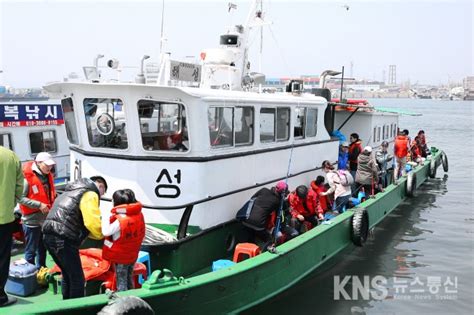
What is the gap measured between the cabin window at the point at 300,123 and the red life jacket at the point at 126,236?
4444mm

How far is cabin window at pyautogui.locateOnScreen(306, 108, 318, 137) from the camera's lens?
30.9ft

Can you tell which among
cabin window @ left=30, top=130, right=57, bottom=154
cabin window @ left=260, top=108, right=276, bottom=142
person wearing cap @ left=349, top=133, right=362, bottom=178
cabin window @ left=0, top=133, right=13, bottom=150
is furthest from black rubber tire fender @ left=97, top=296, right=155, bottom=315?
cabin window @ left=30, top=130, right=57, bottom=154

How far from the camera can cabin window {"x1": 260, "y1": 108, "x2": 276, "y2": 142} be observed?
7.89 m

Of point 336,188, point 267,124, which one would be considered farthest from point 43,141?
point 336,188

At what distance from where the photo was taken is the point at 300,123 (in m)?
9.15

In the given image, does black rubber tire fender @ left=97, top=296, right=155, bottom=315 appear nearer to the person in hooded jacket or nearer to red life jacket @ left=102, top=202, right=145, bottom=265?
red life jacket @ left=102, top=202, right=145, bottom=265

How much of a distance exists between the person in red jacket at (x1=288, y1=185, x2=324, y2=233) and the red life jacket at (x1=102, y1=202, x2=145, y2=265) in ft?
12.1

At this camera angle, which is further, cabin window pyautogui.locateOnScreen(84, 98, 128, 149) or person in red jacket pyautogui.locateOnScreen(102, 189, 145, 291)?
cabin window pyautogui.locateOnScreen(84, 98, 128, 149)

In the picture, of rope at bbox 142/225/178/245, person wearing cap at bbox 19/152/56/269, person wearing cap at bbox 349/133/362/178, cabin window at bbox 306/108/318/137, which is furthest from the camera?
person wearing cap at bbox 349/133/362/178

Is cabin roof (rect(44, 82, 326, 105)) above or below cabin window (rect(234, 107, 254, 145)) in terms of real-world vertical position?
above

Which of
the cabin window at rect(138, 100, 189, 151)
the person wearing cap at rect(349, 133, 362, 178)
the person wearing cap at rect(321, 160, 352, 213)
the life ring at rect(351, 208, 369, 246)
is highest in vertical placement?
the cabin window at rect(138, 100, 189, 151)

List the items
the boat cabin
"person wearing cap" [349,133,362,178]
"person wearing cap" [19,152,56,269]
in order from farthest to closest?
1. "person wearing cap" [349,133,362,178]
2. the boat cabin
3. "person wearing cap" [19,152,56,269]

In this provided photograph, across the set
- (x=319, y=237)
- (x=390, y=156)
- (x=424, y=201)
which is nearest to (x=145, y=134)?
(x=319, y=237)

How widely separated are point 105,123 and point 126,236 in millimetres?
2134
